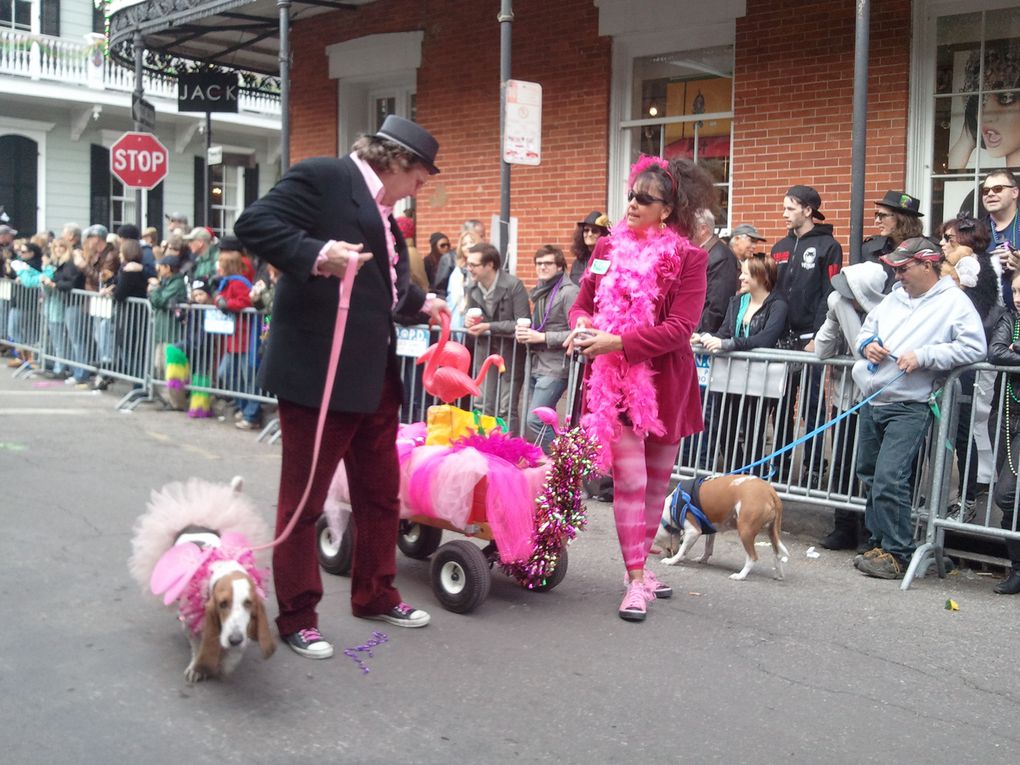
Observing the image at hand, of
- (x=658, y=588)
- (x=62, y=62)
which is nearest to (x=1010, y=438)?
(x=658, y=588)

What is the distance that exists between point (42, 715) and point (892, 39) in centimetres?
851

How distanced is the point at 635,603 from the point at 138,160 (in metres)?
12.9

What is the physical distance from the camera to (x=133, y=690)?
13.2 ft

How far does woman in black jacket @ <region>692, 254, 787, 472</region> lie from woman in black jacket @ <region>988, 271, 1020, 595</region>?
58.4 inches

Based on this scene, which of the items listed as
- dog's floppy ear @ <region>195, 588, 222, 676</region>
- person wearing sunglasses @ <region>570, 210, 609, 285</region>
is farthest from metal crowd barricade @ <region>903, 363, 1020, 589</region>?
dog's floppy ear @ <region>195, 588, 222, 676</region>

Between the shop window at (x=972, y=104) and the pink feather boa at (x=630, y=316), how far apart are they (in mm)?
5317

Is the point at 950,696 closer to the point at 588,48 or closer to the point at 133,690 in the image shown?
the point at 133,690

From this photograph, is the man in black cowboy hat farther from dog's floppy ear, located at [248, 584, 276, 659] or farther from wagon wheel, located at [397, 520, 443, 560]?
dog's floppy ear, located at [248, 584, 276, 659]

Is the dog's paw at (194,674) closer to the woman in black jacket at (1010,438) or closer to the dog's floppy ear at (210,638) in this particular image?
the dog's floppy ear at (210,638)

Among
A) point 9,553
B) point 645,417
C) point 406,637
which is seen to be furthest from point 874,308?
point 9,553

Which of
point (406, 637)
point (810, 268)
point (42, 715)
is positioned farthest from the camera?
point (810, 268)

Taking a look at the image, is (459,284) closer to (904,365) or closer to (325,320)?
(904,365)

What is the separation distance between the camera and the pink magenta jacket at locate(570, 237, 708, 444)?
16.1 feet

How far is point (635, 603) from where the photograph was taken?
202 inches
